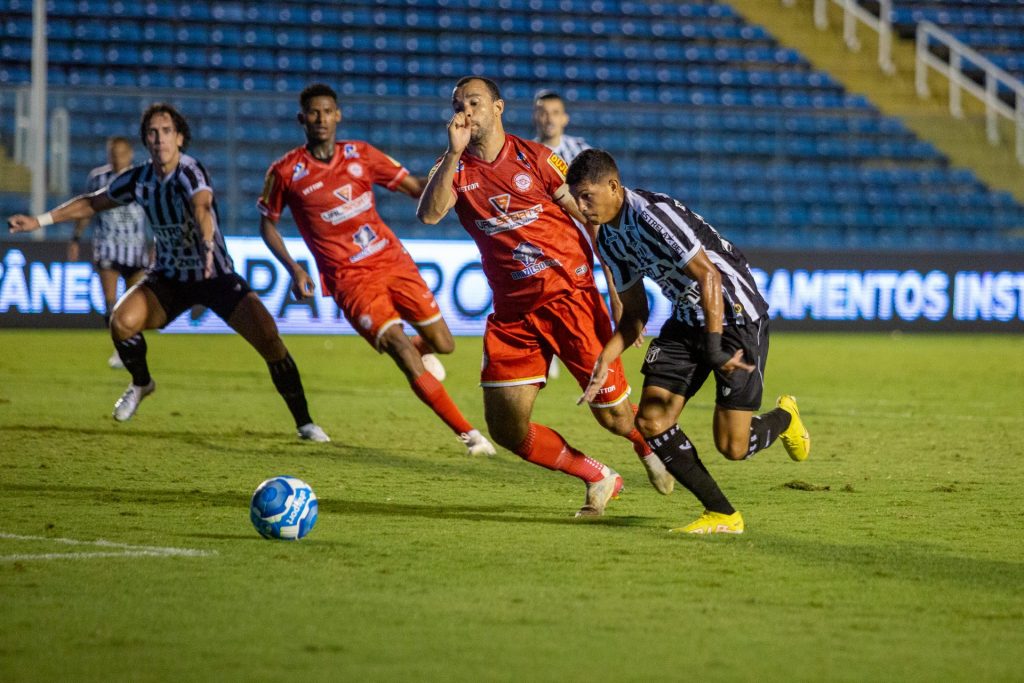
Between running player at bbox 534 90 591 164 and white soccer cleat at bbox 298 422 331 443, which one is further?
running player at bbox 534 90 591 164

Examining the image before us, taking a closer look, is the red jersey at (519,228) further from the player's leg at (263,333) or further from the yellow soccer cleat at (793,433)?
the player's leg at (263,333)

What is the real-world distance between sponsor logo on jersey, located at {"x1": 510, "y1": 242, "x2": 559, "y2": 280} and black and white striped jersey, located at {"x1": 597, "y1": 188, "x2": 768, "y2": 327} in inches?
18.1

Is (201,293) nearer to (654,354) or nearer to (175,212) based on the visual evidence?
(175,212)

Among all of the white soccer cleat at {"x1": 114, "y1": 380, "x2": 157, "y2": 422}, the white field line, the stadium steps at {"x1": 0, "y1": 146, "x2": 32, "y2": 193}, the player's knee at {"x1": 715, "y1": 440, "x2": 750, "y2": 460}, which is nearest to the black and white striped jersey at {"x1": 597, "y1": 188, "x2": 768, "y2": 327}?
the player's knee at {"x1": 715, "y1": 440, "x2": 750, "y2": 460}

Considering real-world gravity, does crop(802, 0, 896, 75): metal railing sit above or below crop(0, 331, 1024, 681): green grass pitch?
above

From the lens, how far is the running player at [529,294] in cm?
691

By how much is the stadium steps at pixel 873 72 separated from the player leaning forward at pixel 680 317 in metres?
20.7

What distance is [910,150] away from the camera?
25.9 m

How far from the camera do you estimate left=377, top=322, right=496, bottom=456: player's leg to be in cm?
883

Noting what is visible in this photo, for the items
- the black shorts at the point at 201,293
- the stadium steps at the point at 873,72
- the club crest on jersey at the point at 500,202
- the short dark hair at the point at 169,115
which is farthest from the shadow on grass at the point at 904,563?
the stadium steps at the point at 873,72

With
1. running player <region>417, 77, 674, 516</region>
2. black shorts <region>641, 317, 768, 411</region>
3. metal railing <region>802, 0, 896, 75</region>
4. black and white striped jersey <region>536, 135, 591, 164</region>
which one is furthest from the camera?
metal railing <region>802, 0, 896, 75</region>

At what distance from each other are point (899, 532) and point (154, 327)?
5438 millimetres

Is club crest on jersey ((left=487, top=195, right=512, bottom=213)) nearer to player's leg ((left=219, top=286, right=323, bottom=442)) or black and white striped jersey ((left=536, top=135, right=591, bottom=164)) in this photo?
player's leg ((left=219, top=286, right=323, bottom=442))

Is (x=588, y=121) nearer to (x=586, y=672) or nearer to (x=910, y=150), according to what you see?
(x=910, y=150)
